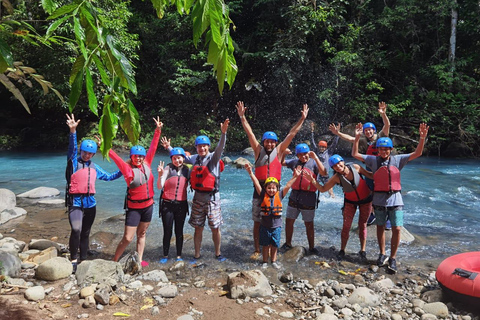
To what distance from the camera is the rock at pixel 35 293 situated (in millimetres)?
3865

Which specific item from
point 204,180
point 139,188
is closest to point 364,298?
point 204,180

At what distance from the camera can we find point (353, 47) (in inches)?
827

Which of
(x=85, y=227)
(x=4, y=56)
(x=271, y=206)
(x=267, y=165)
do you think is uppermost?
(x=4, y=56)

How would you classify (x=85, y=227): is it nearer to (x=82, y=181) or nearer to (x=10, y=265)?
(x=82, y=181)

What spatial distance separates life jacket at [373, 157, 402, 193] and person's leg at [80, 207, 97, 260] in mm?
4200

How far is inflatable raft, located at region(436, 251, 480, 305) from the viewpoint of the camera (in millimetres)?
4016

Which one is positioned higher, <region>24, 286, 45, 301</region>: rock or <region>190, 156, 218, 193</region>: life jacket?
<region>190, 156, 218, 193</region>: life jacket

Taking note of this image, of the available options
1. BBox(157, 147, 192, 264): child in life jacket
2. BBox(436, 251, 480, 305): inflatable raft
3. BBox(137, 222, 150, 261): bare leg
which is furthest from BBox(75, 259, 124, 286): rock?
BBox(436, 251, 480, 305): inflatable raft

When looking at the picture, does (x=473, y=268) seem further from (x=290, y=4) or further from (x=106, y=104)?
(x=290, y=4)

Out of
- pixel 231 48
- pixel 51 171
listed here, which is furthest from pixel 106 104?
pixel 51 171

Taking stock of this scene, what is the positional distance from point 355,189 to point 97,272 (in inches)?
154

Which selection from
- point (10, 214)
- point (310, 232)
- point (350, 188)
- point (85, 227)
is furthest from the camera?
point (10, 214)

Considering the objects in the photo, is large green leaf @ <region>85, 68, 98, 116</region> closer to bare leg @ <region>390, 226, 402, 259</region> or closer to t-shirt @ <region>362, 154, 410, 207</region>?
t-shirt @ <region>362, 154, 410, 207</region>

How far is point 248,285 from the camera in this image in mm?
4316
